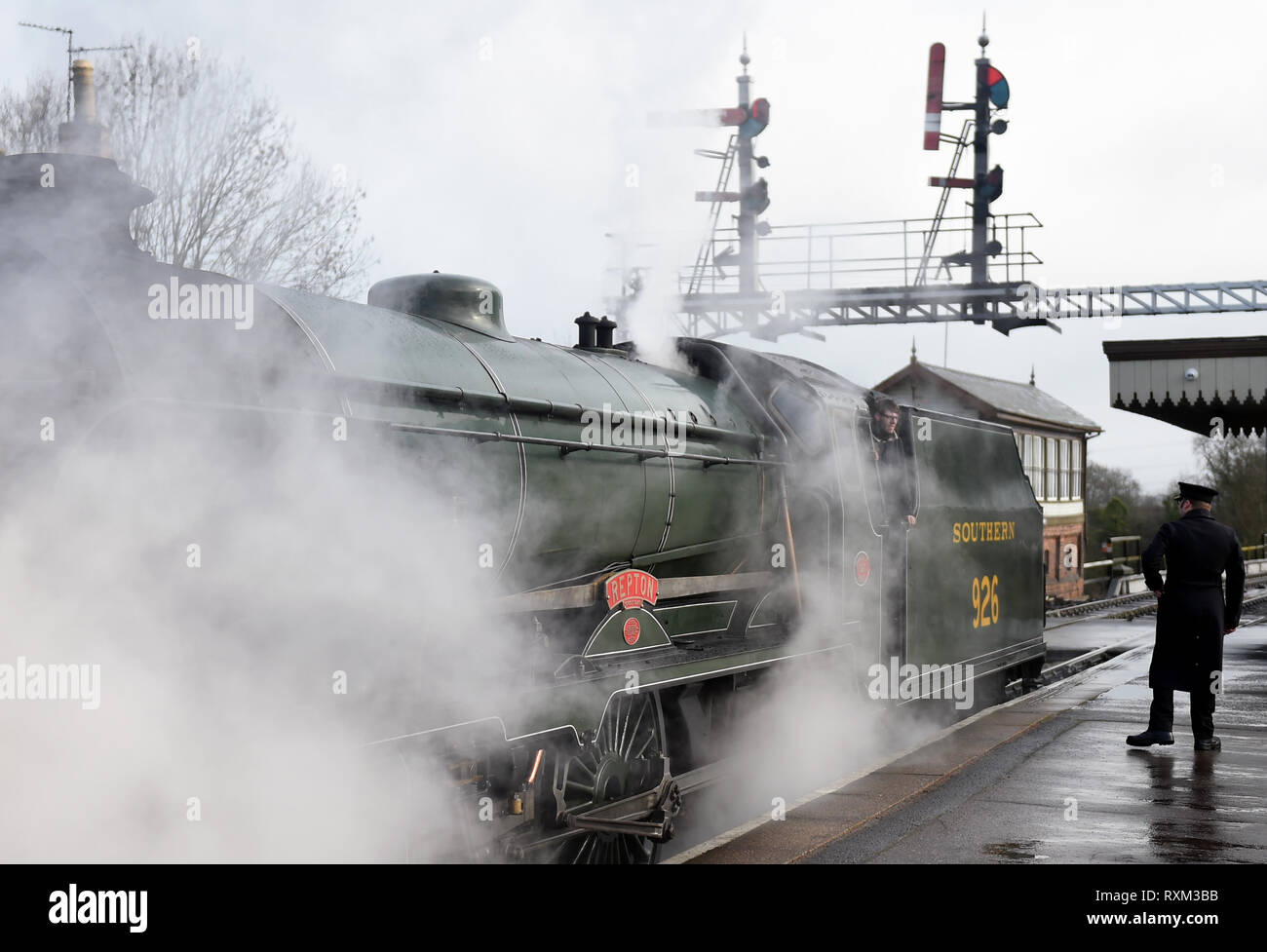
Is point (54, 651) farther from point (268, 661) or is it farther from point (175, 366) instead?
point (175, 366)

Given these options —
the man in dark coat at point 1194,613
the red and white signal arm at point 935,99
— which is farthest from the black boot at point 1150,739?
the red and white signal arm at point 935,99

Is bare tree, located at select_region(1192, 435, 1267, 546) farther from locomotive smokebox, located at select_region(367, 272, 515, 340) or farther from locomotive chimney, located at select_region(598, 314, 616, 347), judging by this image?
locomotive smokebox, located at select_region(367, 272, 515, 340)

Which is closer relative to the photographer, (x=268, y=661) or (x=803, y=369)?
(x=268, y=661)

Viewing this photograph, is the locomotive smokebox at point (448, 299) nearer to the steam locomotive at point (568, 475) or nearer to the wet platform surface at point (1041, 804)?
the steam locomotive at point (568, 475)

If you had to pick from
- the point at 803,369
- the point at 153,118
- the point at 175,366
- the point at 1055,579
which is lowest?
the point at 1055,579

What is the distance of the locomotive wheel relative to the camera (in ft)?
18.5

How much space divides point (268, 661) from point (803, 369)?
5.33m

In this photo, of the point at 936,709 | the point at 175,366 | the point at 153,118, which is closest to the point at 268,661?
the point at 175,366

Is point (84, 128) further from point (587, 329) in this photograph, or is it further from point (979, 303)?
point (979, 303)

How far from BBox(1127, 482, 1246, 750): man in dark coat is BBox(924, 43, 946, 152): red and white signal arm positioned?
583 inches

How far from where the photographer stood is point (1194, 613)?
7609 mm

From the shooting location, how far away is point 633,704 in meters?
6.12

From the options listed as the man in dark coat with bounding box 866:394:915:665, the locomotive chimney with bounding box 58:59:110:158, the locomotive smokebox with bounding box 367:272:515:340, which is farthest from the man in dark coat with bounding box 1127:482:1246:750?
the locomotive chimney with bounding box 58:59:110:158

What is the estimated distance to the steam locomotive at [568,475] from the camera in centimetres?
393
